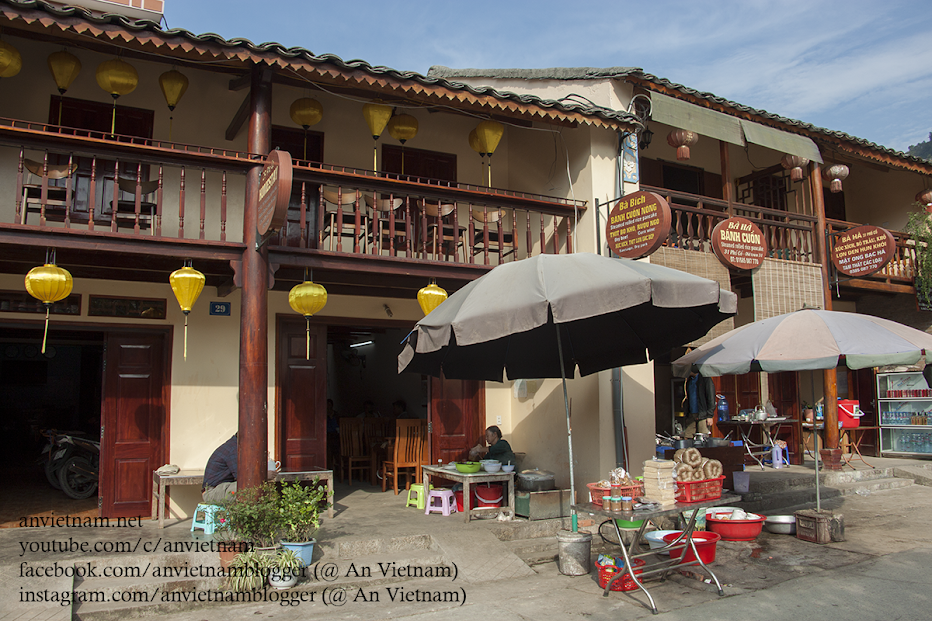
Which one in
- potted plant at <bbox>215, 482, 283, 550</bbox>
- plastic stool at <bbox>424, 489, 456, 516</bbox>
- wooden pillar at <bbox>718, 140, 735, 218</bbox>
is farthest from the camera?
wooden pillar at <bbox>718, 140, 735, 218</bbox>

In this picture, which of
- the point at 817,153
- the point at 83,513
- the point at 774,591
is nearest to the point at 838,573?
the point at 774,591

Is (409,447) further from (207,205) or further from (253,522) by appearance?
(207,205)

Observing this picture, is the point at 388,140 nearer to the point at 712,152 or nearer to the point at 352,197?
the point at 352,197

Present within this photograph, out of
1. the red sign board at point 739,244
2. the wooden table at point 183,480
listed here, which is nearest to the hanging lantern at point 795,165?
the red sign board at point 739,244

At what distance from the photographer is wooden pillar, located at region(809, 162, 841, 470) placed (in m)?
11.5

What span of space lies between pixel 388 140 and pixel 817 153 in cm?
748

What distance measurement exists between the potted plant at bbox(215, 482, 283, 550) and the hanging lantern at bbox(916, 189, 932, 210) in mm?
14640

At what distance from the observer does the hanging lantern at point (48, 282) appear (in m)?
6.64

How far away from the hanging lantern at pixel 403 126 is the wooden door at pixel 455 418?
146 inches

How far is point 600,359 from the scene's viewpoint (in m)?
7.45

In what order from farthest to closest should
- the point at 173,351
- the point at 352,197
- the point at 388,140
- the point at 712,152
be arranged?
the point at 712,152 < the point at 388,140 < the point at 173,351 < the point at 352,197

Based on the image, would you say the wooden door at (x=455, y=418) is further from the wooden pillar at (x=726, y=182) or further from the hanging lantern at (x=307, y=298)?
the wooden pillar at (x=726, y=182)

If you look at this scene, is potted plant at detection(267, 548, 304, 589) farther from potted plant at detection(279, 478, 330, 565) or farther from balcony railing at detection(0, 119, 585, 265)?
balcony railing at detection(0, 119, 585, 265)

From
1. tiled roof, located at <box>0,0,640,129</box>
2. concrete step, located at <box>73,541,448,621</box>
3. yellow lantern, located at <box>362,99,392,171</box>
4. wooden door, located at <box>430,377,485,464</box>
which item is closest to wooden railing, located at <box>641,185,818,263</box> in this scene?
tiled roof, located at <box>0,0,640,129</box>
